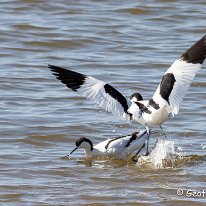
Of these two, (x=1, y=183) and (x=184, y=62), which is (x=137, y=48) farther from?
(x=1, y=183)

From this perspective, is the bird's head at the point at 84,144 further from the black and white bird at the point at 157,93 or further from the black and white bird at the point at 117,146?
the black and white bird at the point at 157,93

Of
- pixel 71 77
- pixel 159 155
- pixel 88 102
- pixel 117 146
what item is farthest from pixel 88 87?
pixel 88 102

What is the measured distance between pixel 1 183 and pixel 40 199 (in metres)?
0.73

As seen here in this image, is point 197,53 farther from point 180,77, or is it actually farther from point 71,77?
point 71,77

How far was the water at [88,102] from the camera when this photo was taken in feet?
30.1

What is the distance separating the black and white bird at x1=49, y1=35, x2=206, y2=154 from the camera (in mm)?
10133

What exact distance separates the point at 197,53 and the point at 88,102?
10.8 ft

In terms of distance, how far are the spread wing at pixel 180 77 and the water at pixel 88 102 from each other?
0.73 m

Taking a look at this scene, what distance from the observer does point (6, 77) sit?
46.8 ft

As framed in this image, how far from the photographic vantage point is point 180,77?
10297mm

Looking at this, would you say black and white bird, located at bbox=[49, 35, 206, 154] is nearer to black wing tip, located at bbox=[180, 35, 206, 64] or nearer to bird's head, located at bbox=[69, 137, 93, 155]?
black wing tip, located at bbox=[180, 35, 206, 64]

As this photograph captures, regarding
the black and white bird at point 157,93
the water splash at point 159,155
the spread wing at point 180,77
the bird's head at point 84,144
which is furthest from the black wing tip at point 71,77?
the water splash at point 159,155

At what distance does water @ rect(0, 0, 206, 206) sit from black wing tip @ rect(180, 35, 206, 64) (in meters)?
1.13

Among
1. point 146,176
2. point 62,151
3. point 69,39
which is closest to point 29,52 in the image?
point 69,39
